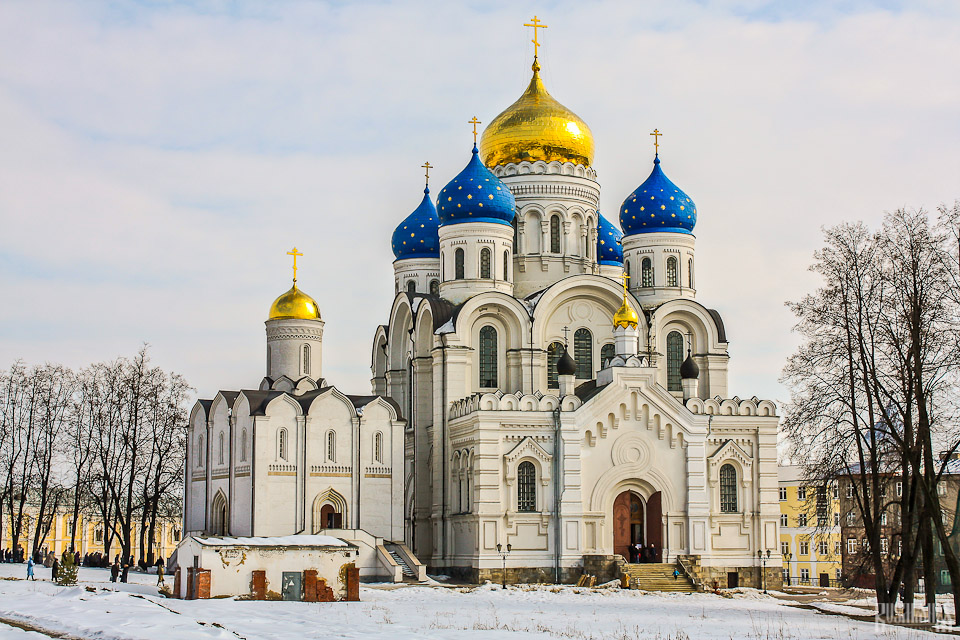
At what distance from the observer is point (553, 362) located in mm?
35500

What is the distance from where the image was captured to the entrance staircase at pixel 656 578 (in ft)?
102

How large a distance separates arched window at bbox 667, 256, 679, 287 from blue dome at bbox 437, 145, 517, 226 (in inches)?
192

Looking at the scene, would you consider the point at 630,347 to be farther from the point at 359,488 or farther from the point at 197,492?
the point at 197,492

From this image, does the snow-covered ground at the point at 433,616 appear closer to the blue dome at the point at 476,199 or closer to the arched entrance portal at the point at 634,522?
the arched entrance portal at the point at 634,522

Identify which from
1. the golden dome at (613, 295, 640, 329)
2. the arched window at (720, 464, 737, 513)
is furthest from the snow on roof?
the arched window at (720, 464, 737, 513)

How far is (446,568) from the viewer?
3319 cm

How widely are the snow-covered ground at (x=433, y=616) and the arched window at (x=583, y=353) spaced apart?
7.91 metres

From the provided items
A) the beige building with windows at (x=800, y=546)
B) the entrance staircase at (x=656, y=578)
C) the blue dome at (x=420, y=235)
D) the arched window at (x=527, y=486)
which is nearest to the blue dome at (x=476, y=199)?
the blue dome at (x=420, y=235)

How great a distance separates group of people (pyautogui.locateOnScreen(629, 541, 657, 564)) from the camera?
3284 centimetres

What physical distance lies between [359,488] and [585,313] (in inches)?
312

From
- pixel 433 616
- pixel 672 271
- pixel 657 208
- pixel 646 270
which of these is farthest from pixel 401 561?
pixel 657 208

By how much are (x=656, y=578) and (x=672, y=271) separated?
9.67 m

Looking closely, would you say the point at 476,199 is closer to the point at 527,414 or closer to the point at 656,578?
the point at 527,414

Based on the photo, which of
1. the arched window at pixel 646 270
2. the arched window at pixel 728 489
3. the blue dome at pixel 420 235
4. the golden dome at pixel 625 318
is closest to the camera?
the golden dome at pixel 625 318
